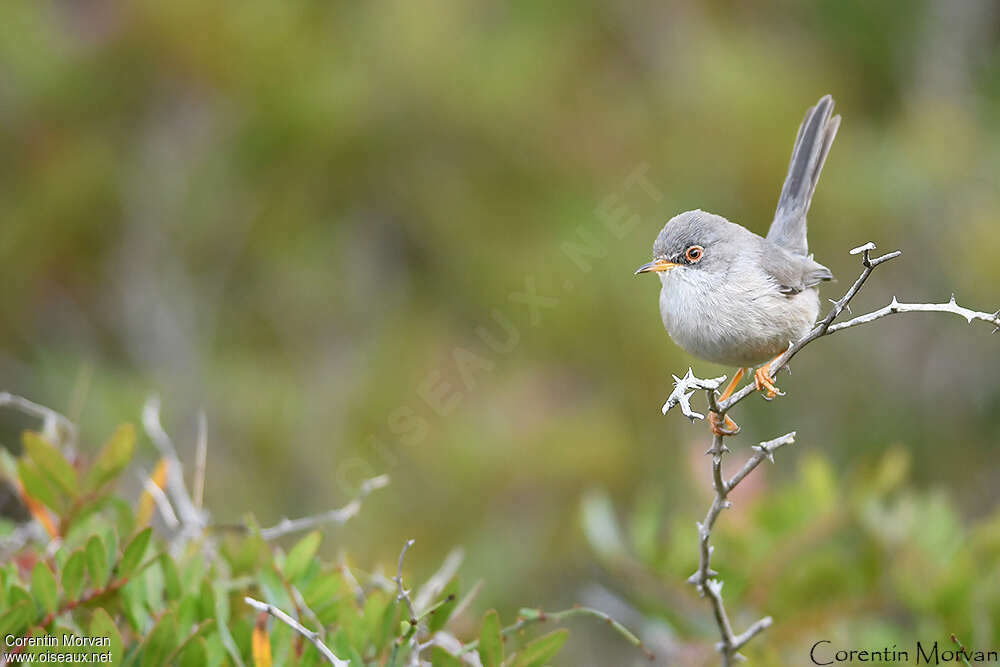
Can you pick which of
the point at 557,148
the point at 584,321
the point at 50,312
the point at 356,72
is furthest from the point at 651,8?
the point at 50,312

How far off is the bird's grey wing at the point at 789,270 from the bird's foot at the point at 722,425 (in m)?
0.66

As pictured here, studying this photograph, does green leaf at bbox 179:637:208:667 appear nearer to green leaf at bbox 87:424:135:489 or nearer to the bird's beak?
green leaf at bbox 87:424:135:489

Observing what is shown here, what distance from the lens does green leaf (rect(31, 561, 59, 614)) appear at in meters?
2.08

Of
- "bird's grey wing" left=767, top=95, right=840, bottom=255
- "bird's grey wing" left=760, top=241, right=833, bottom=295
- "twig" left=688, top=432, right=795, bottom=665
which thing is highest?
"bird's grey wing" left=767, top=95, right=840, bottom=255

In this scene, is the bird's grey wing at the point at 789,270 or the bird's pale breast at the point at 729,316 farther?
the bird's grey wing at the point at 789,270

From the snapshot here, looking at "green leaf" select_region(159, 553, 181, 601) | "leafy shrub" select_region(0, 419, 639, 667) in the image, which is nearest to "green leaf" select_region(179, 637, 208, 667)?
"leafy shrub" select_region(0, 419, 639, 667)

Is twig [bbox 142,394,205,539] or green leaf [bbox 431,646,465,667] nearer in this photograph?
green leaf [bbox 431,646,465,667]

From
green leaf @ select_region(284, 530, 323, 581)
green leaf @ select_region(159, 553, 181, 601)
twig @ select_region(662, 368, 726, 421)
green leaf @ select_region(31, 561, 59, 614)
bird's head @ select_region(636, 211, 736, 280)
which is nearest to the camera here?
twig @ select_region(662, 368, 726, 421)

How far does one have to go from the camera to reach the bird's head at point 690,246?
2.60 metres

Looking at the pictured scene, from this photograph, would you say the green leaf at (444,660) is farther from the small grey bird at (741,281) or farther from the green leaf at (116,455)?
the green leaf at (116,455)

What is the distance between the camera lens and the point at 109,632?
1.95m

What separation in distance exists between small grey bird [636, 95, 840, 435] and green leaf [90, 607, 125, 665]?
131 centimetres

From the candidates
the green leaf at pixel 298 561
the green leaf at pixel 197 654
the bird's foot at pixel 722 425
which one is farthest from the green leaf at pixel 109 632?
the bird's foot at pixel 722 425

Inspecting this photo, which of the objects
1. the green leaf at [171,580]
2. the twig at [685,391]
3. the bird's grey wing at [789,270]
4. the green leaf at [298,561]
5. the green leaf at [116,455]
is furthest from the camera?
the bird's grey wing at [789,270]
